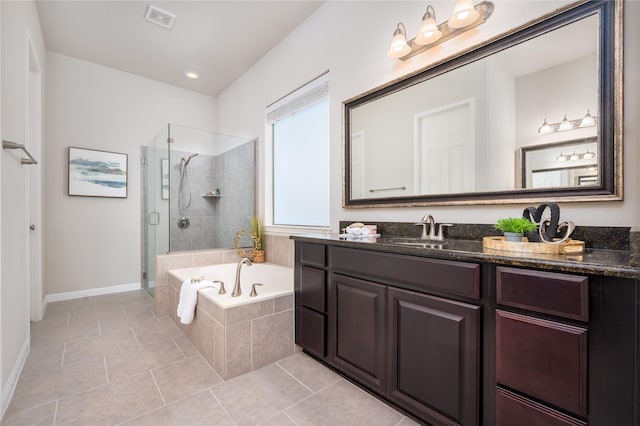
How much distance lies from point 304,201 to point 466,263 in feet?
6.57

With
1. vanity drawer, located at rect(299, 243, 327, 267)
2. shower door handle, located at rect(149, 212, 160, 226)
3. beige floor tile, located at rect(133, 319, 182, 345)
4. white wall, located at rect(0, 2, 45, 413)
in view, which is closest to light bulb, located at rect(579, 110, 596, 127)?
vanity drawer, located at rect(299, 243, 327, 267)

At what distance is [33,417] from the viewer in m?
1.43

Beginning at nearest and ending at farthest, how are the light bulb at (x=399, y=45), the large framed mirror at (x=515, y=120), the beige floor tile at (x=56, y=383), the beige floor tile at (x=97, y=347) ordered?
the large framed mirror at (x=515, y=120), the beige floor tile at (x=56, y=383), the light bulb at (x=399, y=45), the beige floor tile at (x=97, y=347)

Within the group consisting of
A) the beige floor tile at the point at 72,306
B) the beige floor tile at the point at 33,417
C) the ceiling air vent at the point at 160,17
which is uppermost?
the ceiling air vent at the point at 160,17

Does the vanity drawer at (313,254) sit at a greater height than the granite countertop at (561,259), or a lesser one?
lesser

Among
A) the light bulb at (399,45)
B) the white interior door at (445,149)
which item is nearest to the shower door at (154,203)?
the light bulb at (399,45)

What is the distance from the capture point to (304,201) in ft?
9.77

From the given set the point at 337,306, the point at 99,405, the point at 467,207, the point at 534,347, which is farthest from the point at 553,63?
the point at 99,405

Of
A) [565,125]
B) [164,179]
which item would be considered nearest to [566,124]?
[565,125]

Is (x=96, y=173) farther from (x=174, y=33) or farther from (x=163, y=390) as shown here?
(x=163, y=390)

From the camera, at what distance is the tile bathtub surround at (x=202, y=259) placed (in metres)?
2.90

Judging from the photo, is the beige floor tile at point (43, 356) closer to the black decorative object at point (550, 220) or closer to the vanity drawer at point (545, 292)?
the vanity drawer at point (545, 292)

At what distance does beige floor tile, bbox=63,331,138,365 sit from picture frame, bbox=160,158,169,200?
151 centimetres

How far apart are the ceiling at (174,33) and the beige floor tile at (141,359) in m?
2.92
